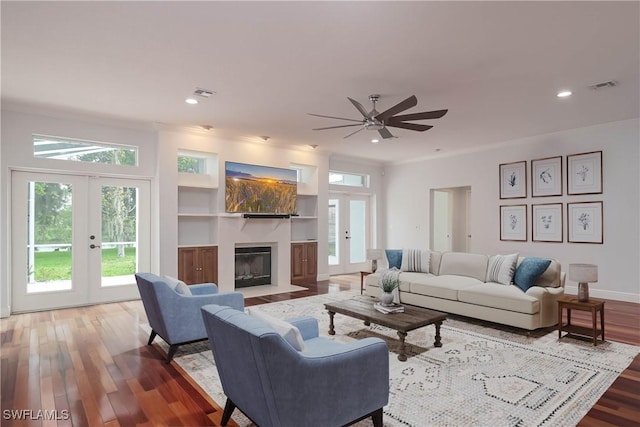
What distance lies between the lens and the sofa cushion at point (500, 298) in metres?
4.07

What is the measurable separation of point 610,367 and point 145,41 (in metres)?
5.09

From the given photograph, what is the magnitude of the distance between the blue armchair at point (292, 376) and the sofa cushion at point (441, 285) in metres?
2.90

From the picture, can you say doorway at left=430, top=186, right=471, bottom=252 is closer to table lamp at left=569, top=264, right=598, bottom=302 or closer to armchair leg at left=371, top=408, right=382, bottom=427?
table lamp at left=569, top=264, right=598, bottom=302

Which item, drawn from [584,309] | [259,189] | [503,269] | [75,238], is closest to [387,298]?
[503,269]

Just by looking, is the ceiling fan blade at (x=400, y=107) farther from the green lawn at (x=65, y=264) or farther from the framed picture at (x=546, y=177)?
the green lawn at (x=65, y=264)

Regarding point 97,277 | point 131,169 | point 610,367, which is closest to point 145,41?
point 131,169

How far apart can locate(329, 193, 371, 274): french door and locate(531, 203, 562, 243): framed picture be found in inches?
153

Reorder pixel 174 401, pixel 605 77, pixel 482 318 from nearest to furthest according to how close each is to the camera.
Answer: pixel 174 401 → pixel 605 77 → pixel 482 318

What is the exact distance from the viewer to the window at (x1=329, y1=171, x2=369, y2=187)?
9094 millimetres

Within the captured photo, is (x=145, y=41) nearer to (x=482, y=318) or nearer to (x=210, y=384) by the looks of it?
(x=210, y=384)

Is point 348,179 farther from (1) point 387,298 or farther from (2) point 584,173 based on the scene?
(1) point 387,298

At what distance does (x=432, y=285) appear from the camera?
5059mm

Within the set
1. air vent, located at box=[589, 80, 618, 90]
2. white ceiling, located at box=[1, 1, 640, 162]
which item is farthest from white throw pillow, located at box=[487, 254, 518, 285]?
air vent, located at box=[589, 80, 618, 90]

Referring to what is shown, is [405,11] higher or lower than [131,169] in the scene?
higher
